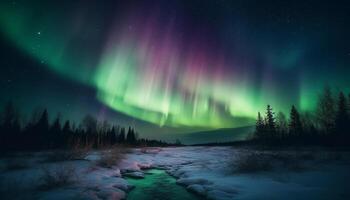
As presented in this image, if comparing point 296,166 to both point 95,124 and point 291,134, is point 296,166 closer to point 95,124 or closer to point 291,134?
point 291,134

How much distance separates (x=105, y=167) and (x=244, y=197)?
867cm

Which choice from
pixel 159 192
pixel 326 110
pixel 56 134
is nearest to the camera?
pixel 159 192

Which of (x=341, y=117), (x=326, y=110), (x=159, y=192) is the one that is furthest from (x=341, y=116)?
(x=159, y=192)

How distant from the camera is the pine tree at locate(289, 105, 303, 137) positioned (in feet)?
168

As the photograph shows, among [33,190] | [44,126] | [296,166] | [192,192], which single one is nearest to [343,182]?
[296,166]

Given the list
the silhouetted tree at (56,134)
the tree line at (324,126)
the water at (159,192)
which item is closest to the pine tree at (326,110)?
the tree line at (324,126)

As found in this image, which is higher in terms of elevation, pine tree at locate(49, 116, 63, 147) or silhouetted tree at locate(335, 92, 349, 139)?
silhouetted tree at locate(335, 92, 349, 139)

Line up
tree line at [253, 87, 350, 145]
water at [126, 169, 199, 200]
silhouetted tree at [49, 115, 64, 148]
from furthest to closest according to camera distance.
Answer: silhouetted tree at [49, 115, 64, 148] < tree line at [253, 87, 350, 145] < water at [126, 169, 199, 200]

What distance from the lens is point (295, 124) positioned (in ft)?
173

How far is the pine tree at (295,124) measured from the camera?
51162mm

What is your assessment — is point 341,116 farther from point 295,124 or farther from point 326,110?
point 295,124

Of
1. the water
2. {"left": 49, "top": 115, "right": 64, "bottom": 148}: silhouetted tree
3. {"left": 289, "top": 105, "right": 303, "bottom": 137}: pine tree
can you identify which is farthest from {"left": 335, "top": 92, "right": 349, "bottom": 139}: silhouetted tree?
{"left": 49, "top": 115, "right": 64, "bottom": 148}: silhouetted tree

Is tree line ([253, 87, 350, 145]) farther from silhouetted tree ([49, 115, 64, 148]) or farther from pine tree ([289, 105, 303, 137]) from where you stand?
silhouetted tree ([49, 115, 64, 148])

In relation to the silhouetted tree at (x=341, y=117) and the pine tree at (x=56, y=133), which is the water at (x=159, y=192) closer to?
the silhouetted tree at (x=341, y=117)
